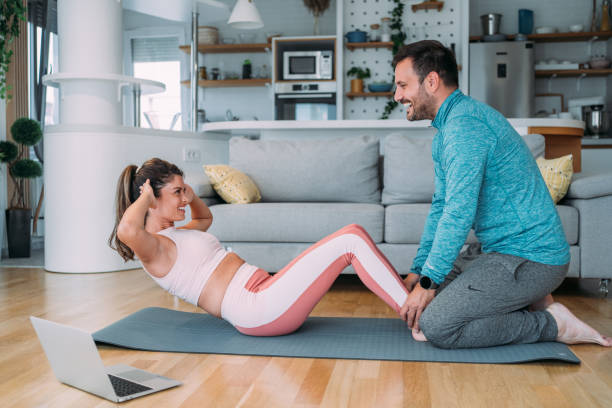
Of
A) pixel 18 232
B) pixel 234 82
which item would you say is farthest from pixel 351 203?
pixel 234 82

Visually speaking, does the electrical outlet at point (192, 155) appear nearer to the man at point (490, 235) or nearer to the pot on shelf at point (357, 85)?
the man at point (490, 235)

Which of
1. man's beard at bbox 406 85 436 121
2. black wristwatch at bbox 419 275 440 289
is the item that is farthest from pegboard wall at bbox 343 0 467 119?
black wristwatch at bbox 419 275 440 289

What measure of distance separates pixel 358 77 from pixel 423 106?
5002mm

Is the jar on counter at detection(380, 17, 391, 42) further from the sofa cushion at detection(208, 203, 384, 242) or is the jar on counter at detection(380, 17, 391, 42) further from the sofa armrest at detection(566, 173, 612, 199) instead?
the sofa armrest at detection(566, 173, 612, 199)

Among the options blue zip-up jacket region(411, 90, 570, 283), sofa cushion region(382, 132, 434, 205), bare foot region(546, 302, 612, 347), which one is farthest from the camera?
sofa cushion region(382, 132, 434, 205)

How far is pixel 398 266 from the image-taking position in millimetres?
2961

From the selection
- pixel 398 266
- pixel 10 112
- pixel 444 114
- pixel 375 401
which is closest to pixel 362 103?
pixel 10 112

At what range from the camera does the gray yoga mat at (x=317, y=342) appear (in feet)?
6.08

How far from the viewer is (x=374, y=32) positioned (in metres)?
6.79

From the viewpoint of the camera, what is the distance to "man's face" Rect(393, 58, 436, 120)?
1.85 m

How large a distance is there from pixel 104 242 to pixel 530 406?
2.93 metres

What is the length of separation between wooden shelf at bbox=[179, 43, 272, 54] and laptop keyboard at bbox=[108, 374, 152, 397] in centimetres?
596

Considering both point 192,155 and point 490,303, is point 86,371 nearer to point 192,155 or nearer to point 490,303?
point 490,303

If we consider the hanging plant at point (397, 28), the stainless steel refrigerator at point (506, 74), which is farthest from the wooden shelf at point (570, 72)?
the hanging plant at point (397, 28)
